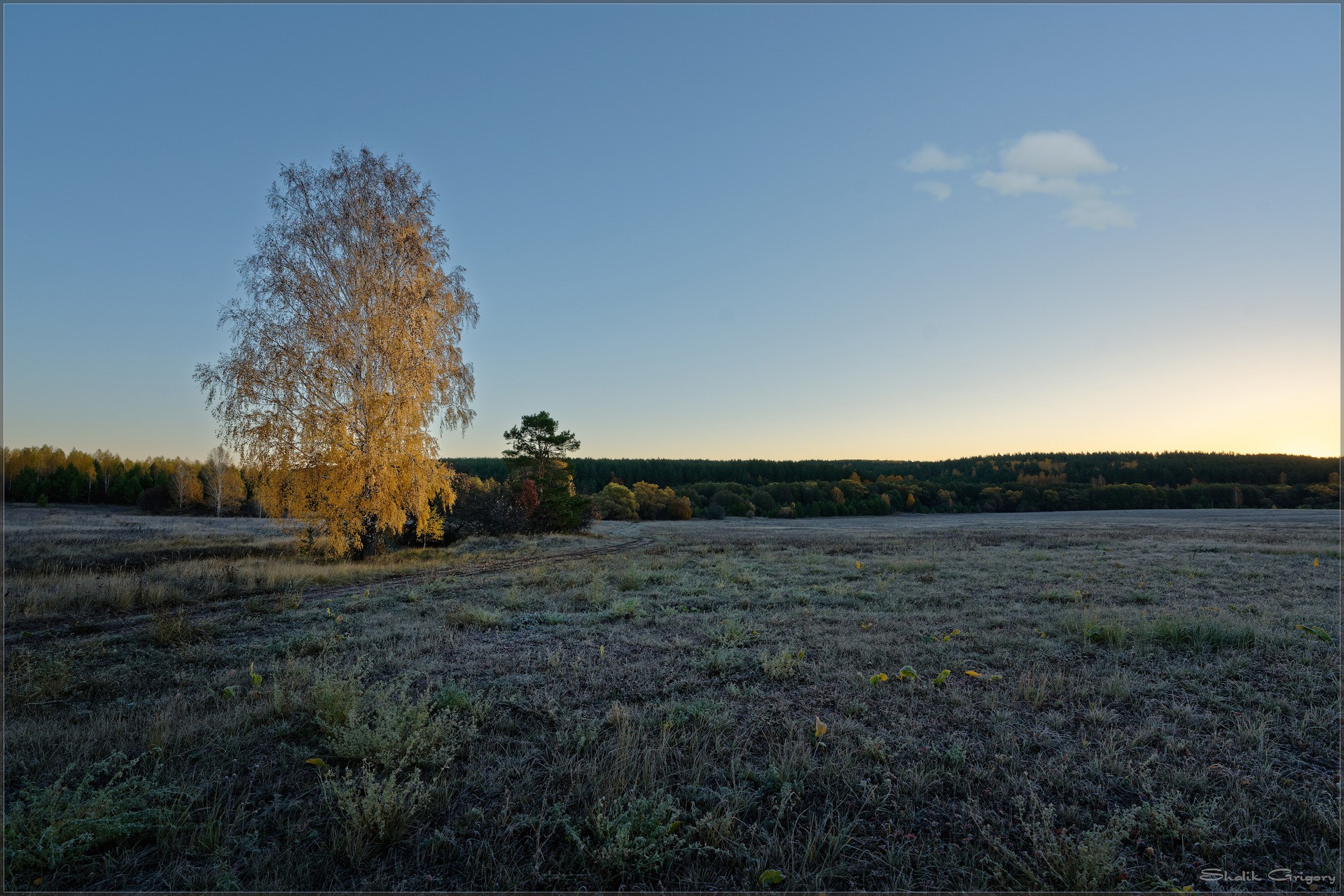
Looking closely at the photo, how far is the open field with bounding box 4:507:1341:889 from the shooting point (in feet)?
11.0

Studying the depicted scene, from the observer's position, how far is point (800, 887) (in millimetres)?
3191

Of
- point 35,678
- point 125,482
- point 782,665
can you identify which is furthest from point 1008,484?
point 125,482

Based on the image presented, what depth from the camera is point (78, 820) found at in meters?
3.37

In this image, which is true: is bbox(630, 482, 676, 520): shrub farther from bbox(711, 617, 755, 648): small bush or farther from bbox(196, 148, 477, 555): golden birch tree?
bbox(711, 617, 755, 648): small bush

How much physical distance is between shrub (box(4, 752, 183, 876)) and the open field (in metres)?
0.03

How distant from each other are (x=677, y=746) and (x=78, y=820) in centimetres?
393

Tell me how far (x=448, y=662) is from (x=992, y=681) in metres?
6.66

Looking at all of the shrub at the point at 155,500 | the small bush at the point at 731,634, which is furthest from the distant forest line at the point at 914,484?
the small bush at the point at 731,634

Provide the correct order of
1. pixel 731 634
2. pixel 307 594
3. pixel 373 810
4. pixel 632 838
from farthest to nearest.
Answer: pixel 307 594 → pixel 731 634 → pixel 373 810 → pixel 632 838

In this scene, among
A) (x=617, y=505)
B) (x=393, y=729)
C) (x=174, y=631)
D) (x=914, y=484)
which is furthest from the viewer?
(x=914, y=484)

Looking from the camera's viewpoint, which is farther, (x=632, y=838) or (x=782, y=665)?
(x=782, y=665)

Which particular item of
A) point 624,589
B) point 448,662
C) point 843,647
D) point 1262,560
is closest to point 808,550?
point 624,589

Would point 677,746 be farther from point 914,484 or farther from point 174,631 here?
point 914,484

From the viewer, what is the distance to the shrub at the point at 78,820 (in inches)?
128
